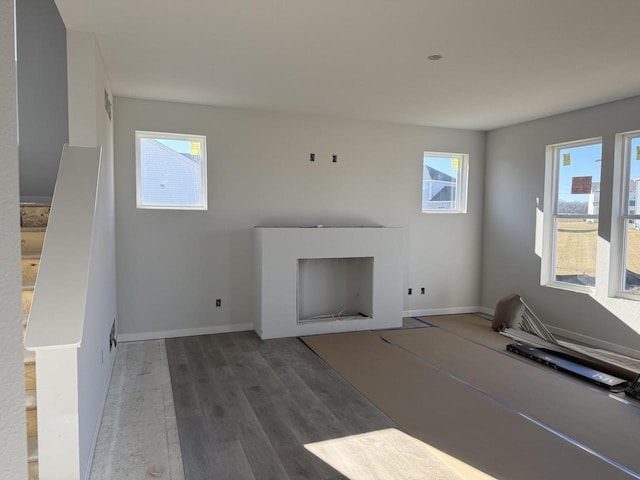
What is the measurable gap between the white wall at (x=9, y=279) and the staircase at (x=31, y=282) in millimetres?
1217

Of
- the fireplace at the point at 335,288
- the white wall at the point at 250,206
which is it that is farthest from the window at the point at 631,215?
the fireplace at the point at 335,288

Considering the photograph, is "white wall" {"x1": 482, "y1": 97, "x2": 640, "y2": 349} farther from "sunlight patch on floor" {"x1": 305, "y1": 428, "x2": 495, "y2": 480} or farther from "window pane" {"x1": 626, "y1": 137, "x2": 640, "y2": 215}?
"sunlight patch on floor" {"x1": 305, "y1": 428, "x2": 495, "y2": 480}

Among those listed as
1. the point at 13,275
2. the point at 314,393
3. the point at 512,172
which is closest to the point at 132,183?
the point at 314,393

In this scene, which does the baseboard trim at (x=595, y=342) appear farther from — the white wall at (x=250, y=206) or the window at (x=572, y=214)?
the white wall at (x=250, y=206)

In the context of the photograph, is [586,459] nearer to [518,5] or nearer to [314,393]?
[314,393]

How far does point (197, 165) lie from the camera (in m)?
5.09

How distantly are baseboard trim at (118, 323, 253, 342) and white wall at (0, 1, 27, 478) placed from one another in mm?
4432

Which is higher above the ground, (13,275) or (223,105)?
(223,105)

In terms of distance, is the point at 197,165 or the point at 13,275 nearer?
the point at 13,275

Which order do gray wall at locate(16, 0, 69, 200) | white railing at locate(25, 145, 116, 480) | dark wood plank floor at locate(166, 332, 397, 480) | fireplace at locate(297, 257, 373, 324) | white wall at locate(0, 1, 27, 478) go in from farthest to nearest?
fireplace at locate(297, 257, 373, 324), gray wall at locate(16, 0, 69, 200), dark wood plank floor at locate(166, 332, 397, 480), white railing at locate(25, 145, 116, 480), white wall at locate(0, 1, 27, 478)

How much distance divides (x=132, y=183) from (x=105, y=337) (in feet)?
6.37

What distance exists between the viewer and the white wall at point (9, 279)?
66 centimetres

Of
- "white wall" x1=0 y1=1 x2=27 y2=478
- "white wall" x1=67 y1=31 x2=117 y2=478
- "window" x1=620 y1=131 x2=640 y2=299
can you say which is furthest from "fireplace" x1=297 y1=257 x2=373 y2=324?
"white wall" x1=0 y1=1 x2=27 y2=478

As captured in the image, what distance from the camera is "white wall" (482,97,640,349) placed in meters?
4.57
